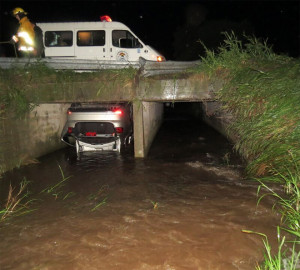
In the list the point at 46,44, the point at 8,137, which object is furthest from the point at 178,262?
the point at 46,44

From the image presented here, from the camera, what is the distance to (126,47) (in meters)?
10.3

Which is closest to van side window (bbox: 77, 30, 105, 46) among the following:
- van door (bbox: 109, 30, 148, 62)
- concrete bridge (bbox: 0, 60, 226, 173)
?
van door (bbox: 109, 30, 148, 62)

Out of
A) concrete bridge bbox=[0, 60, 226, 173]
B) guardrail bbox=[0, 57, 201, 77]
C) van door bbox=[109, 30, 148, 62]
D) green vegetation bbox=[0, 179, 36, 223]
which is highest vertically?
van door bbox=[109, 30, 148, 62]

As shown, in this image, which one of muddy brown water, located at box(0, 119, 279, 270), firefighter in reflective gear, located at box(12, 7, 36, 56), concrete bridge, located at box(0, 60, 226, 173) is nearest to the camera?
muddy brown water, located at box(0, 119, 279, 270)

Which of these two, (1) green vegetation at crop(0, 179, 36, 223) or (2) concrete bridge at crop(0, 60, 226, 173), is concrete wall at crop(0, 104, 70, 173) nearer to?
(2) concrete bridge at crop(0, 60, 226, 173)

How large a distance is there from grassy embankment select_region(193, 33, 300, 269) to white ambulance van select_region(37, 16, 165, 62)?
439cm

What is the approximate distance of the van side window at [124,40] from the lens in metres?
10.2

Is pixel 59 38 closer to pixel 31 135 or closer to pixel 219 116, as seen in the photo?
pixel 31 135

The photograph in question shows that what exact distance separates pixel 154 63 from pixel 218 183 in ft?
11.6

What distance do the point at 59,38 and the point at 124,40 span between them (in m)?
2.83

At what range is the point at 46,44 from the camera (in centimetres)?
1074

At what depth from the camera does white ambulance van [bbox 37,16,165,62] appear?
10242 millimetres

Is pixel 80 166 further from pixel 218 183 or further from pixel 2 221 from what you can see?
pixel 218 183

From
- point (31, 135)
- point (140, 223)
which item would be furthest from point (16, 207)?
point (31, 135)
